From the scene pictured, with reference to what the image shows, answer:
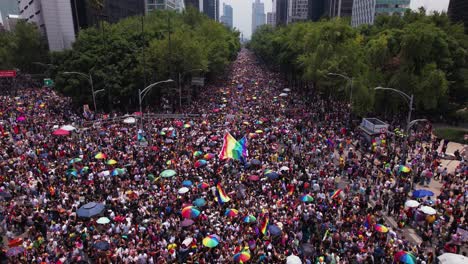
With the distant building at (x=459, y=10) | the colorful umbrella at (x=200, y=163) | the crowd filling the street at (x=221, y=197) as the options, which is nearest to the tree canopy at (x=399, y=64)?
the crowd filling the street at (x=221, y=197)

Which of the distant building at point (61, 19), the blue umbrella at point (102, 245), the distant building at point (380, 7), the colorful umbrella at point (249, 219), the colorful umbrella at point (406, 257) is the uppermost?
the distant building at point (380, 7)

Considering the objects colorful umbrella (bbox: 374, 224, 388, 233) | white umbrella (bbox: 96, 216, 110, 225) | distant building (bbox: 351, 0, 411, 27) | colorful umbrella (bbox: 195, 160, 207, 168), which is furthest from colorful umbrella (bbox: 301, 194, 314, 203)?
distant building (bbox: 351, 0, 411, 27)

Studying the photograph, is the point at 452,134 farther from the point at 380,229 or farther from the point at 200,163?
the point at 200,163

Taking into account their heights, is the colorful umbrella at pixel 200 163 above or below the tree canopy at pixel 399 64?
below

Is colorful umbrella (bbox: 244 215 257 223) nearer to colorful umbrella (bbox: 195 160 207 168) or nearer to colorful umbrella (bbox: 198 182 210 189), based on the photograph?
colorful umbrella (bbox: 198 182 210 189)

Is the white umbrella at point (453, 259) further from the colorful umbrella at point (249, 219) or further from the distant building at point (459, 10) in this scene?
the distant building at point (459, 10)

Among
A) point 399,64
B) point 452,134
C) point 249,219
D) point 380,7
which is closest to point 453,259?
point 249,219

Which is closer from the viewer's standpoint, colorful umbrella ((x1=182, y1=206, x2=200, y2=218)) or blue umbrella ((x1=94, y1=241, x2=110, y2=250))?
blue umbrella ((x1=94, y1=241, x2=110, y2=250))

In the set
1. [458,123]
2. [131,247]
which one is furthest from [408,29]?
[131,247]
